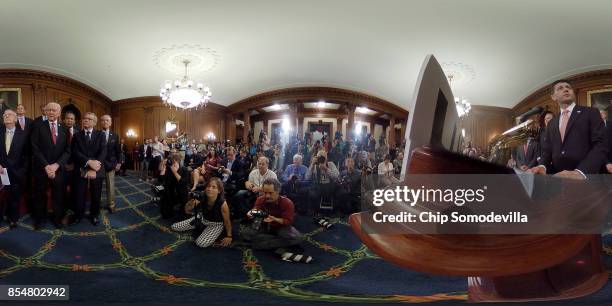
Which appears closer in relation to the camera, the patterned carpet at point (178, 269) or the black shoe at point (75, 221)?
the patterned carpet at point (178, 269)

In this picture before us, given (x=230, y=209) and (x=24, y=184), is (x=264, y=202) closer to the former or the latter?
Answer: (x=230, y=209)

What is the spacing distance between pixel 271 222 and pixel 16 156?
70 cm

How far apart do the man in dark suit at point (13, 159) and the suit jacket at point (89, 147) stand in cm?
11

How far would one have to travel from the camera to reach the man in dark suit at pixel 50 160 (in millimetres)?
739

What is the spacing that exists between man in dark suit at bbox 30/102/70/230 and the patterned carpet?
0.06m

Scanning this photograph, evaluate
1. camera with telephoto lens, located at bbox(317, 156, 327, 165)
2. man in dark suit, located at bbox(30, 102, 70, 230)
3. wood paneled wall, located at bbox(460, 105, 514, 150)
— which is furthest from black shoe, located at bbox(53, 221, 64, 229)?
wood paneled wall, located at bbox(460, 105, 514, 150)

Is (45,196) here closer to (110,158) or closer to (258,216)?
(110,158)

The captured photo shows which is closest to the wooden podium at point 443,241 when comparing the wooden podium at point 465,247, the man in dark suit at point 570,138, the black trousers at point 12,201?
the wooden podium at point 465,247

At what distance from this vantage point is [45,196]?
2.44 ft

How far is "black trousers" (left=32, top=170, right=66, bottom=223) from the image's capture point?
2.40 feet

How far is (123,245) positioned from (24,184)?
371 millimetres

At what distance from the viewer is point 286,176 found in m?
0.93

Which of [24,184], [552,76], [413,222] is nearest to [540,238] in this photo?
[413,222]

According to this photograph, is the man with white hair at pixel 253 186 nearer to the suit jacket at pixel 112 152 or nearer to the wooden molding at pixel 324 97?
the wooden molding at pixel 324 97
